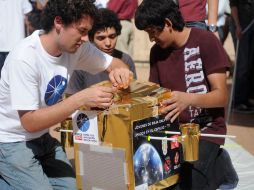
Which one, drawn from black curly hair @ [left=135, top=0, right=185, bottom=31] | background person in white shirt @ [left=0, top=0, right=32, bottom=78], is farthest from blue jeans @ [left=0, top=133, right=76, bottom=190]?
background person in white shirt @ [left=0, top=0, right=32, bottom=78]

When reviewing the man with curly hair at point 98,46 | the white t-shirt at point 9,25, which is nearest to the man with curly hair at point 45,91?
the man with curly hair at point 98,46

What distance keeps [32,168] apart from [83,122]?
582 mm

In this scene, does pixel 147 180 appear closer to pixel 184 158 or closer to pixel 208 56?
pixel 184 158

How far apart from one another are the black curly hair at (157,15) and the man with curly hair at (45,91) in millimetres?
336

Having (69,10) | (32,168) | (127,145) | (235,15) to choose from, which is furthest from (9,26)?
(127,145)

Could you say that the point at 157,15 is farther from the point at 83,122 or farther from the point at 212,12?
the point at 212,12

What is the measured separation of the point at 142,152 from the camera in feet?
8.73

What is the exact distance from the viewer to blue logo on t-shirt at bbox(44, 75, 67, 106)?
3031mm

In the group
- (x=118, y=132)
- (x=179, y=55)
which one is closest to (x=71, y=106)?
(x=118, y=132)

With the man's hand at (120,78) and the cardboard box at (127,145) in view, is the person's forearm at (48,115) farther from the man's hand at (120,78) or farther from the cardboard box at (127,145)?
the man's hand at (120,78)

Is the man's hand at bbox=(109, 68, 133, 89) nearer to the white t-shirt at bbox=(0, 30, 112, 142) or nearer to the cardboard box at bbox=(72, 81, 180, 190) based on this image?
the cardboard box at bbox=(72, 81, 180, 190)

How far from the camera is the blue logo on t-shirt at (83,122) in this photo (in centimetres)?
273

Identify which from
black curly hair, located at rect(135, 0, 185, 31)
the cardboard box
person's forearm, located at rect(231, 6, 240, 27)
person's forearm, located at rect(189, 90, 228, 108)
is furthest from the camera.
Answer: person's forearm, located at rect(231, 6, 240, 27)

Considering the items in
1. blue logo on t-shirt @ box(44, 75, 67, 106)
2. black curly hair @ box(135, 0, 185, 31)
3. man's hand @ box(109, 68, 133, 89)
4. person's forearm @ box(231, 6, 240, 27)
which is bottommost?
blue logo on t-shirt @ box(44, 75, 67, 106)
